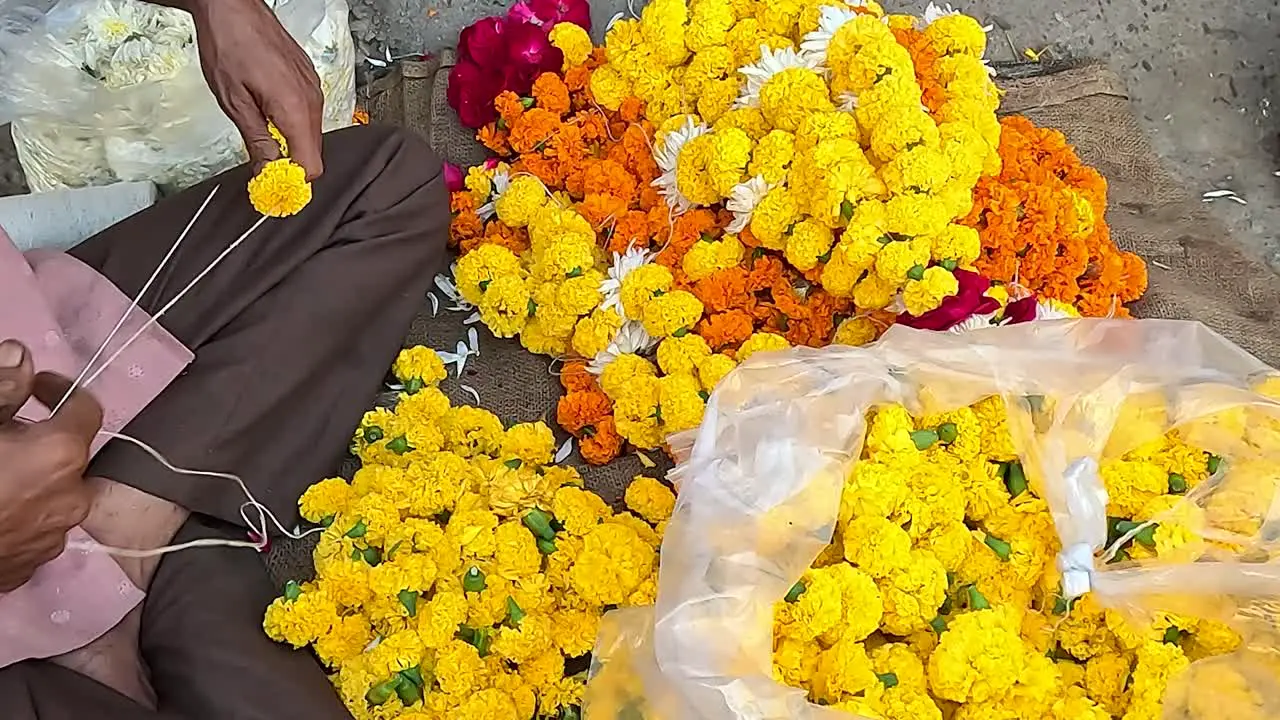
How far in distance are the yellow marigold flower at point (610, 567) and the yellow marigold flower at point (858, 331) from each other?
0.33m

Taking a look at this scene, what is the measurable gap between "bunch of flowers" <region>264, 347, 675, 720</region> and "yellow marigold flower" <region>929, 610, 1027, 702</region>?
27 centimetres

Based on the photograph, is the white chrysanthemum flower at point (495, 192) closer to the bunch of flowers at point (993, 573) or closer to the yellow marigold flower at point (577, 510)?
the yellow marigold flower at point (577, 510)

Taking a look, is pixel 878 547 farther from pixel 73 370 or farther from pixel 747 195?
pixel 73 370

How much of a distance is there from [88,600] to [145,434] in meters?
0.16

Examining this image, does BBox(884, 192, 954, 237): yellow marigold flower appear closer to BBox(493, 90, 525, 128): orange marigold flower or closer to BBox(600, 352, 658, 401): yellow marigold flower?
BBox(600, 352, 658, 401): yellow marigold flower

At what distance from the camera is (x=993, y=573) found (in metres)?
1.05

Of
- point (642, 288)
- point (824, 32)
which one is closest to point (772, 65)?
point (824, 32)

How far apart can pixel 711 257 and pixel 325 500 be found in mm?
472

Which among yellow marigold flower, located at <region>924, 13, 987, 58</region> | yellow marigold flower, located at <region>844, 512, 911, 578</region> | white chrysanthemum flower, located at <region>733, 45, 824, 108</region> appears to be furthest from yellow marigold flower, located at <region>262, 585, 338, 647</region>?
yellow marigold flower, located at <region>924, 13, 987, 58</region>

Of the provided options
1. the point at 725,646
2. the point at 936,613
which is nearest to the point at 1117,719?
the point at 936,613

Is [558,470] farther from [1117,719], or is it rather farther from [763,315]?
[1117,719]

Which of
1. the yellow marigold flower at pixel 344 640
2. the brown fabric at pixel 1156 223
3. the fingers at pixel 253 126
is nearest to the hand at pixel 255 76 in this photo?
the fingers at pixel 253 126

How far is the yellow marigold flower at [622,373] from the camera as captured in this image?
4.21 feet

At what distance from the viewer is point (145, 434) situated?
1.13m
